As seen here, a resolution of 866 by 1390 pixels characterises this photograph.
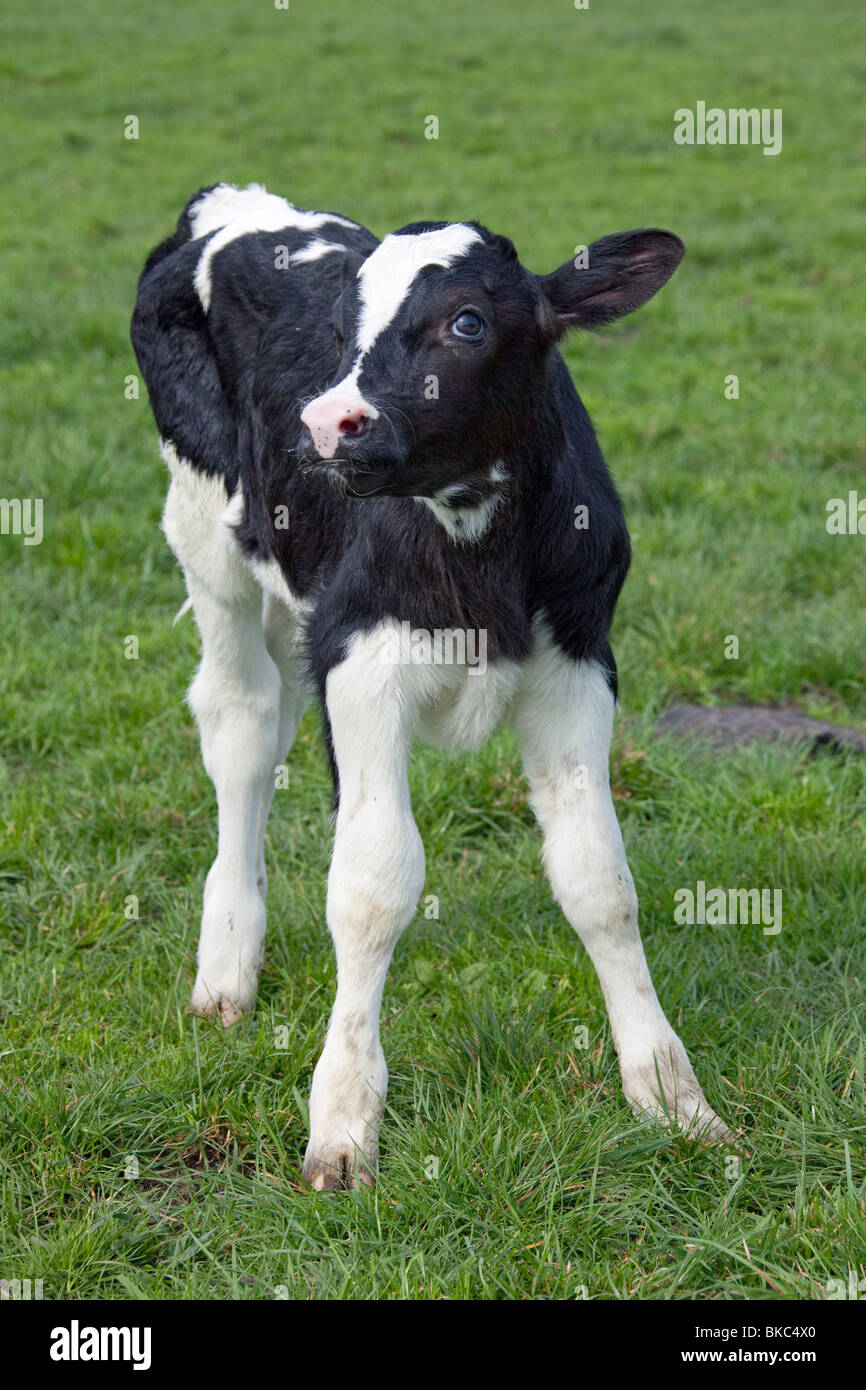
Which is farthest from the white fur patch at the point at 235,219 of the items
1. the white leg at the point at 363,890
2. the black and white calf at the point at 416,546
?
the white leg at the point at 363,890

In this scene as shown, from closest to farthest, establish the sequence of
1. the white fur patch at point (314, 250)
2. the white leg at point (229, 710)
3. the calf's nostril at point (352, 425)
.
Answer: the calf's nostril at point (352, 425)
the white fur patch at point (314, 250)
the white leg at point (229, 710)

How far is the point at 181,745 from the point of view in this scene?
547 centimetres

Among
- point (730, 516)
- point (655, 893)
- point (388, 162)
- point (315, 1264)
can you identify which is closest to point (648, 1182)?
point (315, 1264)

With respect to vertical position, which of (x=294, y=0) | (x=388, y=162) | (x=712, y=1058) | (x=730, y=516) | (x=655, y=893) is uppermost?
(x=294, y=0)

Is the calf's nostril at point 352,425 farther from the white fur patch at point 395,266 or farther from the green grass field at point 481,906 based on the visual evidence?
the green grass field at point 481,906

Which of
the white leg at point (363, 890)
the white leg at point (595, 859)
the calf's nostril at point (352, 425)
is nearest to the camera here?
the calf's nostril at point (352, 425)

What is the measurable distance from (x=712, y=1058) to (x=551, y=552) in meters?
1.32

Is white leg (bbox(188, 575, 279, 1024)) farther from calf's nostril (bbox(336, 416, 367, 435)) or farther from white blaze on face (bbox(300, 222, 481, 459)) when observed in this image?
calf's nostril (bbox(336, 416, 367, 435))

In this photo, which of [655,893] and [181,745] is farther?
[181,745]

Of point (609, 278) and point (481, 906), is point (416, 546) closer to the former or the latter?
point (609, 278)

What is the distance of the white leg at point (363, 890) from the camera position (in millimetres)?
3295

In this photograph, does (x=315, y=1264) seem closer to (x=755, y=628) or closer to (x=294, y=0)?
(x=755, y=628)

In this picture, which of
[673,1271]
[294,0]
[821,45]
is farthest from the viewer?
[294,0]

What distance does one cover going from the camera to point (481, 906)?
4402mm
